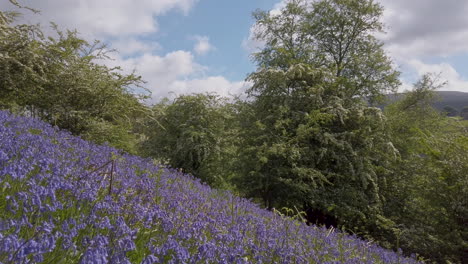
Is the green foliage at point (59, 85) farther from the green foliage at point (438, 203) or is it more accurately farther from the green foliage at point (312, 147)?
the green foliage at point (438, 203)

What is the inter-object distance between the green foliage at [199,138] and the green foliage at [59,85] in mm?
4376

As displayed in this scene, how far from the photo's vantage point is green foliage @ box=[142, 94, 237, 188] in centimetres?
1368

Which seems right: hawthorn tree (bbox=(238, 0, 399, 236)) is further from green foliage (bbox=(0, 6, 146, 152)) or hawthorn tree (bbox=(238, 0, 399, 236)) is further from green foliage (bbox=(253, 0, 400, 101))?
green foliage (bbox=(0, 6, 146, 152))

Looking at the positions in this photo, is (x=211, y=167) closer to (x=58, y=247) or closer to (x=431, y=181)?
(x=431, y=181)

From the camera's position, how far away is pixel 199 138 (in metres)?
13.9

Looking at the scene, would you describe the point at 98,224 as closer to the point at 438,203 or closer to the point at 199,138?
the point at 438,203

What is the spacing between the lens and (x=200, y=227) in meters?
3.05

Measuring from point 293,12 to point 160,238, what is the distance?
1578cm

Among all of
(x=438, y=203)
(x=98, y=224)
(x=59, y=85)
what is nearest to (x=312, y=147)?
(x=438, y=203)

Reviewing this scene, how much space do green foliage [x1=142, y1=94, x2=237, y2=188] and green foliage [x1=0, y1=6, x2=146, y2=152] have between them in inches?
172

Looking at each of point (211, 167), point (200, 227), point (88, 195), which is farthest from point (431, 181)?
point (88, 195)

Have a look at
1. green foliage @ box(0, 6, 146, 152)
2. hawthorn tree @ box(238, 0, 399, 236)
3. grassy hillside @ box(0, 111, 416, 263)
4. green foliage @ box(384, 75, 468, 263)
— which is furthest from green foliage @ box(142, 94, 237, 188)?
grassy hillside @ box(0, 111, 416, 263)

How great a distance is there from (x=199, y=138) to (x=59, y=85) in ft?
21.1

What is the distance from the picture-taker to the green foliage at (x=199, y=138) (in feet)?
44.9
